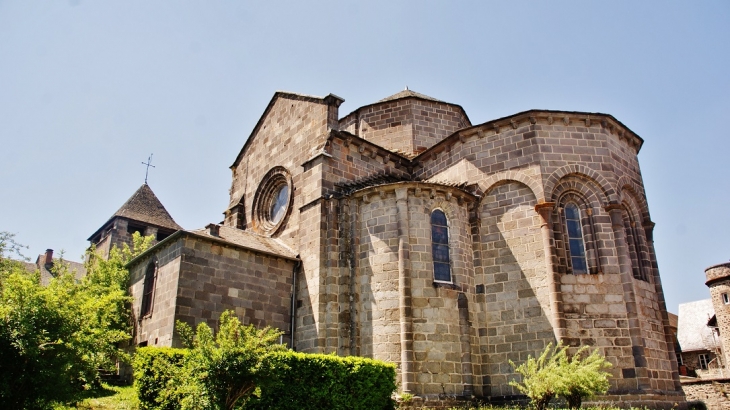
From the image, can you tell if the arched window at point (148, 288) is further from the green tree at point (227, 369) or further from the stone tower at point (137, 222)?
the stone tower at point (137, 222)

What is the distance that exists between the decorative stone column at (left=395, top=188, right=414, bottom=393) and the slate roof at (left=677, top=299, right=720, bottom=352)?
119 feet

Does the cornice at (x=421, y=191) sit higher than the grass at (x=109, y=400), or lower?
higher

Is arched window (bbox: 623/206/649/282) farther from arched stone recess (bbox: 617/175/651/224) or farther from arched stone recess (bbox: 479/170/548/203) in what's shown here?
arched stone recess (bbox: 479/170/548/203)

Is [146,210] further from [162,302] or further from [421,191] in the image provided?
[421,191]

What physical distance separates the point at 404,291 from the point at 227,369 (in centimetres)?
652

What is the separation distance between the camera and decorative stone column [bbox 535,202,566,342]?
15.6 meters

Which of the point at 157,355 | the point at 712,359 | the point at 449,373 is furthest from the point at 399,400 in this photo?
the point at 712,359

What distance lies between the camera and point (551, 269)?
16.1 meters

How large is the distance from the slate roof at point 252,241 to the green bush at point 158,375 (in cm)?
423

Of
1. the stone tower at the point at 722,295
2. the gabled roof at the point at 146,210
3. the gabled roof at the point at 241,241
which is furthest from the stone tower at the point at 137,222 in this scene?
the stone tower at the point at 722,295

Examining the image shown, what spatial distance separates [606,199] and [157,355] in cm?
1414

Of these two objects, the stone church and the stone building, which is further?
the stone building

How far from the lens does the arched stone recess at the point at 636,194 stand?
716 inches

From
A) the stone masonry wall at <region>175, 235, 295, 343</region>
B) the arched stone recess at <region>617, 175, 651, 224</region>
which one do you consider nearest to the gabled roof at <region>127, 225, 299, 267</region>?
the stone masonry wall at <region>175, 235, 295, 343</region>
